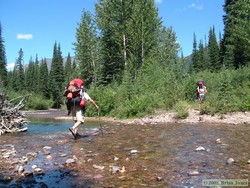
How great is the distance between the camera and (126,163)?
6.89 metres

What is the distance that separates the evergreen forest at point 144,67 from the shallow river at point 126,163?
7.74 m

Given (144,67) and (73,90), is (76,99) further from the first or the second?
(144,67)

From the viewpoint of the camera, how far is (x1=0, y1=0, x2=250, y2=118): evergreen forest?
21.0 metres

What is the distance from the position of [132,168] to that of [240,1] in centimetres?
2414

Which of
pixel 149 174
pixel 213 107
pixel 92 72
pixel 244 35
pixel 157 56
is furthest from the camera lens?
pixel 92 72

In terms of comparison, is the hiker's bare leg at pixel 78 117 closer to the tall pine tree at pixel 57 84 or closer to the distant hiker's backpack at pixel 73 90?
the distant hiker's backpack at pixel 73 90

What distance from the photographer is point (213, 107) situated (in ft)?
58.1

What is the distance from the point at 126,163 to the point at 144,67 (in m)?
29.4

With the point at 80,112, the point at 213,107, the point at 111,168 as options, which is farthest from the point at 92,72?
the point at 111,168

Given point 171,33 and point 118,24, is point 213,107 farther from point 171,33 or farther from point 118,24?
point 171,33

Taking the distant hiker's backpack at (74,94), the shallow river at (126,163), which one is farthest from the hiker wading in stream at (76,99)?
the shallow river at (126,163)

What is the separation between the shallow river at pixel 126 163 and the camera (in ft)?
18.2

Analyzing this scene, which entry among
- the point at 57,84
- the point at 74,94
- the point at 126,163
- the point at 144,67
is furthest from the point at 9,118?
the point at 57,84

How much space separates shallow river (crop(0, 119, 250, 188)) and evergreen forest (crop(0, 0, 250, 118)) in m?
7.74
